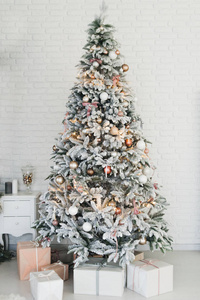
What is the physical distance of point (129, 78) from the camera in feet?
13.5

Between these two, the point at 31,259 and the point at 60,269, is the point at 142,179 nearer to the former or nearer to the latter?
the point at 60,269

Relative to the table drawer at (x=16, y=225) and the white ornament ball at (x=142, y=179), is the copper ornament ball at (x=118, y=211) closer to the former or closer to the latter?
the white ornament ball at (x=142, y=179)

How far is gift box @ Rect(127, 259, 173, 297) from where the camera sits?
2867mm

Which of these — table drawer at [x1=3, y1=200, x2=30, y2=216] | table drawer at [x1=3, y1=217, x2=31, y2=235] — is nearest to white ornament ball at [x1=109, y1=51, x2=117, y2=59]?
table drawer at [x1=3, y1=200, x2=30, y2=216]

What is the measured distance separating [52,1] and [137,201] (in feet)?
8.43

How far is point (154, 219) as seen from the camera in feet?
10.8

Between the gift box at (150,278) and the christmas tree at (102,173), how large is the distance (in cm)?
16

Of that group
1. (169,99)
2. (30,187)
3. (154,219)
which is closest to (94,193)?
(154,219)

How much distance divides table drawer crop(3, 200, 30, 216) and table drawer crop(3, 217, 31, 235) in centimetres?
5

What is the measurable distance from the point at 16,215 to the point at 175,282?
1757mm

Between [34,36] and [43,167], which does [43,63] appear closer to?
[34,36]

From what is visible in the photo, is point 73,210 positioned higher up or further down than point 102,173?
further down

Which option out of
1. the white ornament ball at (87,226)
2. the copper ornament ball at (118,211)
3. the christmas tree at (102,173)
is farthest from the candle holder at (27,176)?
the copper ornament ball at (118,211)

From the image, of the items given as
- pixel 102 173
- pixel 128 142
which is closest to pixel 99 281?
pixel 102 173
